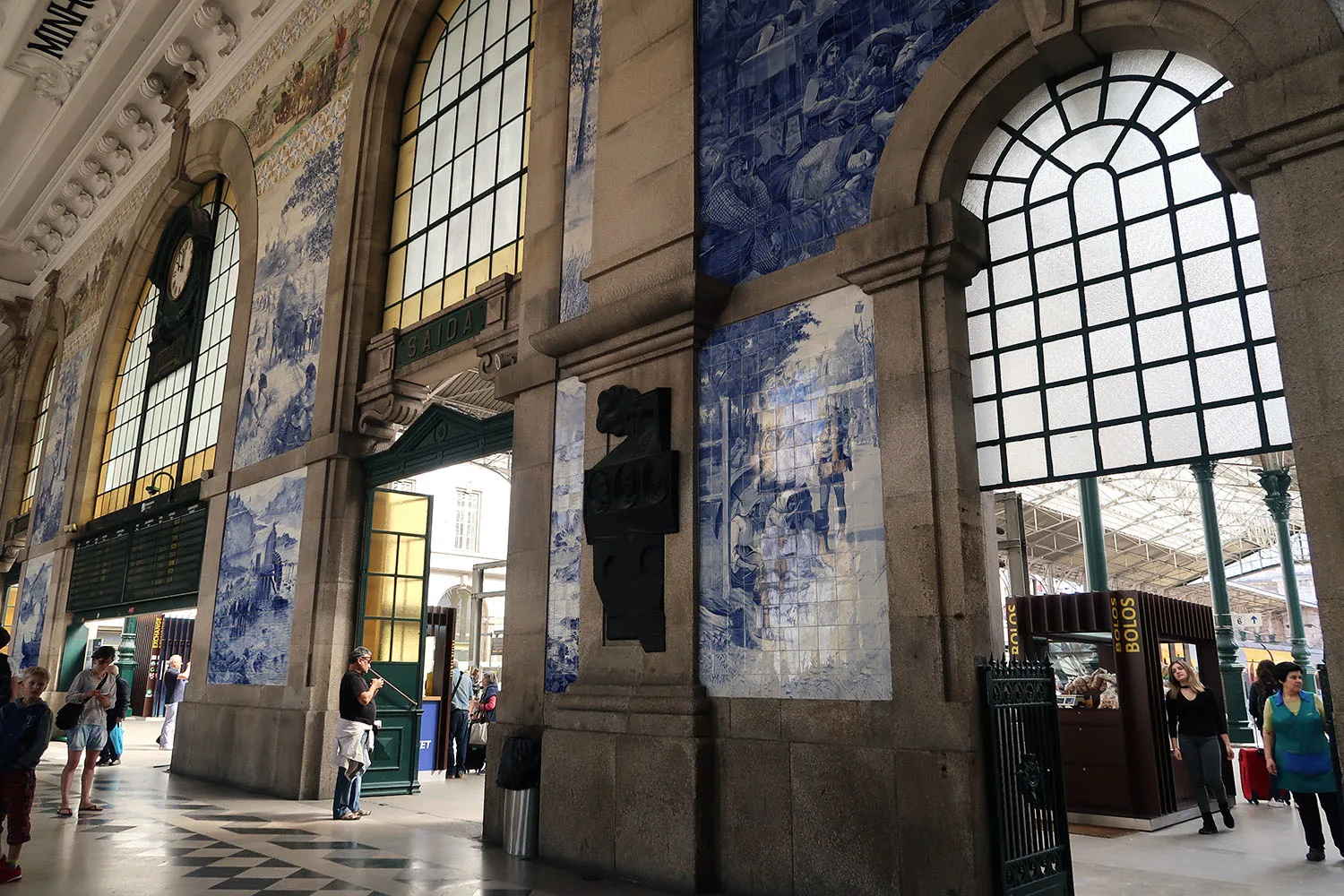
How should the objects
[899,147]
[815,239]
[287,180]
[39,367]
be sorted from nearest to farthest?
[899,147], [815,239], [287,180], [39,367]

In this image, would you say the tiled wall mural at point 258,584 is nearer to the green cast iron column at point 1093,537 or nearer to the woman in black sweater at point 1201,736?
the woman in black sweater at point 1201,736

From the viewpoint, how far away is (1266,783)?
32.1ft

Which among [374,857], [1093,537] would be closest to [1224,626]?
[1093,537]

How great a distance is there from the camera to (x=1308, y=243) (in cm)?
412

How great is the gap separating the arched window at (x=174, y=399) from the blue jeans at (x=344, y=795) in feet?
21.7

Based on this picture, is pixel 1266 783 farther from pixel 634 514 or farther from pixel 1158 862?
pixel 634 514

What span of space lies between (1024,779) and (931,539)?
4.23 feet

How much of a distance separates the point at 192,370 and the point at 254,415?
133 inches

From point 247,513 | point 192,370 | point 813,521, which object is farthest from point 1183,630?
point 192,370

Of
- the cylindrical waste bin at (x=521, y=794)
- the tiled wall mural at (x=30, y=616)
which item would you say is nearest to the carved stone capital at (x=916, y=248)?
the cylindrical waste bin at (x=521, y=794)

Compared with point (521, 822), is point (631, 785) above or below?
above

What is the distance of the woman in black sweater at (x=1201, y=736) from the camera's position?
7.87 metres

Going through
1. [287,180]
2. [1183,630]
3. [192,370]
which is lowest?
[1183,630]

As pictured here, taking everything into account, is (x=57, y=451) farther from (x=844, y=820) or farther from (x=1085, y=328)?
(x=1085, y=328)
